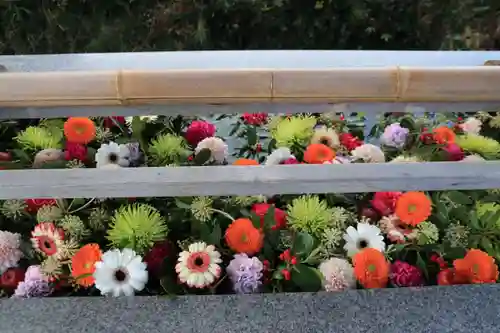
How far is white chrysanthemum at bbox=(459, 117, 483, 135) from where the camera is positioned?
1.23 meters

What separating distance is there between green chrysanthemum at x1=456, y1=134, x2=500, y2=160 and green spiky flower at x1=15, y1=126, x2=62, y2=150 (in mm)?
710

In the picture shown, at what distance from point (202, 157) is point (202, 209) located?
0.37ft

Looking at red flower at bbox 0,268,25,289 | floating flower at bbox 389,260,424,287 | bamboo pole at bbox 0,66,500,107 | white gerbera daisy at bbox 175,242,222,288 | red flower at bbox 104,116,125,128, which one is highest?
bamboo pole at bbox 0,66,500,107

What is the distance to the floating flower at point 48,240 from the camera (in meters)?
0.92

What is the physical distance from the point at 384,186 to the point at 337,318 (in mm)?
189

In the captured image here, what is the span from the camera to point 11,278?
928 mm

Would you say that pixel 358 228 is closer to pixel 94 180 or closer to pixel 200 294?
pixel 200 294

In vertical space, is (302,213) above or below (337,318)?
above

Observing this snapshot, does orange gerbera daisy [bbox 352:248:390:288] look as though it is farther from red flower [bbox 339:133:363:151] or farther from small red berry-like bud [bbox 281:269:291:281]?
red flower [bbox 339:133:363:151]

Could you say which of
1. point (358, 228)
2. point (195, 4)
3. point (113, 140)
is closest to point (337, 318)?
point (358, 228)

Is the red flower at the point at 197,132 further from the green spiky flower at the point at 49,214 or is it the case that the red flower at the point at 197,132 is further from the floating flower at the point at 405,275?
the floating flower at the point at 405,275

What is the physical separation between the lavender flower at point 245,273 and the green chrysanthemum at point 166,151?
0.76 ft

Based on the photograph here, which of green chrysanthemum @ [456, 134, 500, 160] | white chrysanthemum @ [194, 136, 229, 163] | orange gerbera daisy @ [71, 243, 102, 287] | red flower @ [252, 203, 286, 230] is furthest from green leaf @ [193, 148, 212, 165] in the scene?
green chrysanthemum @ [456, 134, 500, 160]

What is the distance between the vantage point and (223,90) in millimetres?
697
